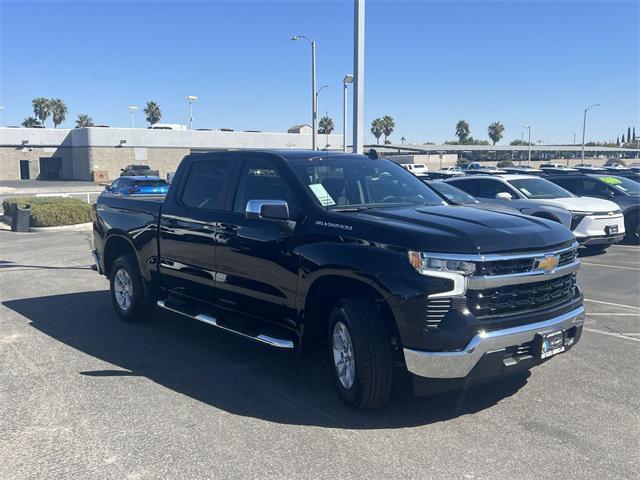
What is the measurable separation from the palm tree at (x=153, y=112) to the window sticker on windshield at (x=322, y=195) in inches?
3748

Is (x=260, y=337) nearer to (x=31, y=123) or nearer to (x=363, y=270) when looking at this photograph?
(x=363, y=270)

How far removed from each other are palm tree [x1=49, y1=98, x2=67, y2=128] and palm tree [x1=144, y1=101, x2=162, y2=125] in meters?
11.9

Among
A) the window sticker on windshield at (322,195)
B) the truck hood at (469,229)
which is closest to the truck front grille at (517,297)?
the truck hood at (469,229)

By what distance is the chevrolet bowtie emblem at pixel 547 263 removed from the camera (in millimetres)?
4410

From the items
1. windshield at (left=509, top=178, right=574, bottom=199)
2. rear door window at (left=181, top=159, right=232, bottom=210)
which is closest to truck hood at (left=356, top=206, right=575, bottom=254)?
rear door window at (left=181, top=159, right=232, bottom=210)

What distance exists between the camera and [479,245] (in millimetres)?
4180

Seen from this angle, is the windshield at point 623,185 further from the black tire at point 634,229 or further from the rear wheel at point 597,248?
the rear wheel at point 597,248

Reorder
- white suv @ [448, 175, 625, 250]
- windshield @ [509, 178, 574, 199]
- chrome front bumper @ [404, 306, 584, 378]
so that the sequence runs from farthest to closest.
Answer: windshield @ [509, 178, 574, 199] → white suv @ [448, 175, 625, 250] → chrome front bumper @ [404, 306, 584, 378]

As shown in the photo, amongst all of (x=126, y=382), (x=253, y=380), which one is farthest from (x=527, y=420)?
(x=126, y=382)

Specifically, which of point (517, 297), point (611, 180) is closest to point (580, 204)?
point (611, 180)

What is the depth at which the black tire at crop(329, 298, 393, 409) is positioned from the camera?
4312 millimetres

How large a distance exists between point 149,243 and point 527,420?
431cm

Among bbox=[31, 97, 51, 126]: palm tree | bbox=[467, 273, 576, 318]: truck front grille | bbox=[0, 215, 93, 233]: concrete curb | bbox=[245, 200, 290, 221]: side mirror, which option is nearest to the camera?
bbox=[467, 273, 576, 318]: truck front grille

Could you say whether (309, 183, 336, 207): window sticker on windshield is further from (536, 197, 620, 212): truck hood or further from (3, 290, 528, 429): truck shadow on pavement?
(536, 197, 620, 212): truck hood
